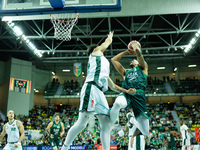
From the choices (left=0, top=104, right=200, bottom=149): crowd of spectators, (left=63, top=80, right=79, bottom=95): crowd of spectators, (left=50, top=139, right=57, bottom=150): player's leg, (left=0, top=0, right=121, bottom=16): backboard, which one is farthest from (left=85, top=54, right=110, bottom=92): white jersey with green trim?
(left=63, top=80, right=79, bottom=95): crowd of spectators

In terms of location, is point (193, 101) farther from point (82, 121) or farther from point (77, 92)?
point (82, 121)

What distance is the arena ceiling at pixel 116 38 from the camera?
74.0 feet

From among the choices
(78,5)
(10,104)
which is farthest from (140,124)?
(10,104)

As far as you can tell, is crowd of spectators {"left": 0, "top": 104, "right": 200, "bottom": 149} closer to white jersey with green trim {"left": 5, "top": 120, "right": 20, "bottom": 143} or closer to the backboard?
white jersey with green trim {"left": 5, "top": 120, "right": 20, "bottom": 143}

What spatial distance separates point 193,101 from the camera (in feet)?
117

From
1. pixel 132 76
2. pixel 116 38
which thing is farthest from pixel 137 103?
pixel 116 38

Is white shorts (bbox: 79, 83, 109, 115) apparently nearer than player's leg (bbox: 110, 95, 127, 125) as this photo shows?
Yes

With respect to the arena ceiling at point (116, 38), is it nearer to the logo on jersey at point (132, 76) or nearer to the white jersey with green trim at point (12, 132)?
the white jersey with green trim at point (12, 132)

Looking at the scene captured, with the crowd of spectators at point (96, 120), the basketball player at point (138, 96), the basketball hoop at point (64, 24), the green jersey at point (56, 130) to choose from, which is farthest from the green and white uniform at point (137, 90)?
the crowd of spectators at point (96, 120)

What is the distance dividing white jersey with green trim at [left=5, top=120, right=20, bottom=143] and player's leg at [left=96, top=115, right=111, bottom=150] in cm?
373

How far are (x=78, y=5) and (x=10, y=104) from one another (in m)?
23.8

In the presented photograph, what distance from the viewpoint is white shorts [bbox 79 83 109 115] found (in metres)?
4.21

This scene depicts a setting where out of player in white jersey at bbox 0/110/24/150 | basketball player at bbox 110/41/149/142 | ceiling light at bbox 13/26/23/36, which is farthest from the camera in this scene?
ceiling light at bbox 13/26/23/36

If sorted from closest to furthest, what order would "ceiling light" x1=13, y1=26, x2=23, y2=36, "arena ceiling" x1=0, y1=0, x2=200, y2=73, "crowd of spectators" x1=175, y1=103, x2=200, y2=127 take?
"ceiling light" x1=13, y1=26, x2=23, y2=36, "arena ceiling" x1=0, y1=0, x2=200, y2=73, "crowd of spectators" x1=175, y1=103, x2=200, y2=127
